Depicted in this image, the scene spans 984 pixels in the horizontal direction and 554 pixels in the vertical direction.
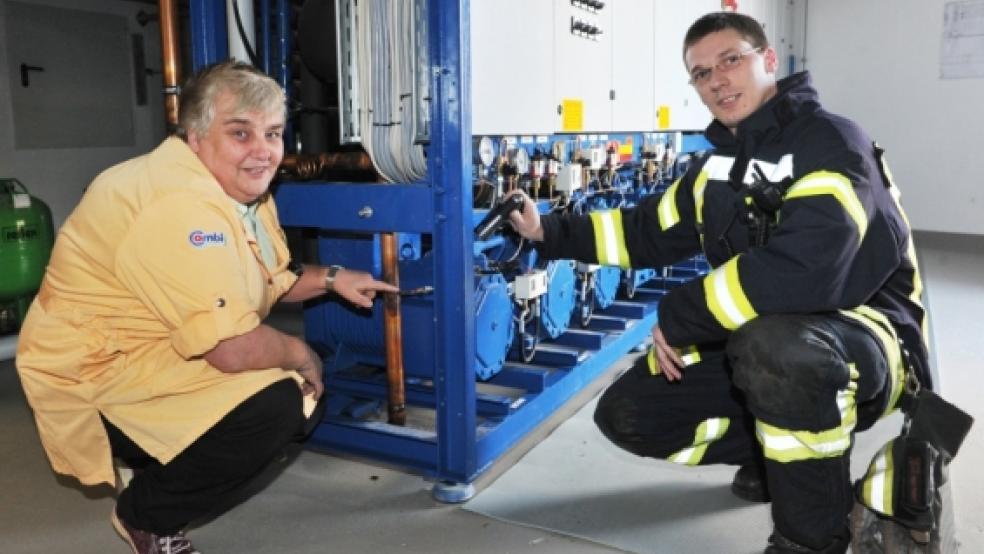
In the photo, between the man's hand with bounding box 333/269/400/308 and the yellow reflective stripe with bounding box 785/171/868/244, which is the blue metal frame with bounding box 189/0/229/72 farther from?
the yellow reflective stripe with bounding box 785/171/868/244

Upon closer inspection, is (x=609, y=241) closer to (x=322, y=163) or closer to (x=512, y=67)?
(x=512, y=67)

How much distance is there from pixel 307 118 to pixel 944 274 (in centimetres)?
437

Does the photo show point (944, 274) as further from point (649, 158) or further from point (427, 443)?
point (427, 443)

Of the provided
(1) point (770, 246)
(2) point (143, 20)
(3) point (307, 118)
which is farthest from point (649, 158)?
(2) point (143, 20)

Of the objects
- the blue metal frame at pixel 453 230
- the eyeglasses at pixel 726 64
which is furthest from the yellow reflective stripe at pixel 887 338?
the blue metal frame at pixel 453 230

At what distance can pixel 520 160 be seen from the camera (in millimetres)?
2648

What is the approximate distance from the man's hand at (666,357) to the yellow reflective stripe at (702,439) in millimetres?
200

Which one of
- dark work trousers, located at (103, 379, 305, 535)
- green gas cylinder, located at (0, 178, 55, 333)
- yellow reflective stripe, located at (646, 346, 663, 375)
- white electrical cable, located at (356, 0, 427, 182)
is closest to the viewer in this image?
dark work trousers, located at (103, 379, 305, 535)

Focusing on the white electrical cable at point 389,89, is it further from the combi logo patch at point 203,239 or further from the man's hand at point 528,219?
the combi logo patch at point 203,239

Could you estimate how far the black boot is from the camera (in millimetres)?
2113

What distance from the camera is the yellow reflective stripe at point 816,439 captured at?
158cm

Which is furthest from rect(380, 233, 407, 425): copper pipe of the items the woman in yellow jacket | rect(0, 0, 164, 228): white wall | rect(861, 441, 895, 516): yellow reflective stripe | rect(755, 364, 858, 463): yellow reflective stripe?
rect(0, 0, 164, 228): white wall

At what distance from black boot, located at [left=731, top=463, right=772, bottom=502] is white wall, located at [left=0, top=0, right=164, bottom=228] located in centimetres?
415

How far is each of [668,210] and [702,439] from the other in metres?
0.57
